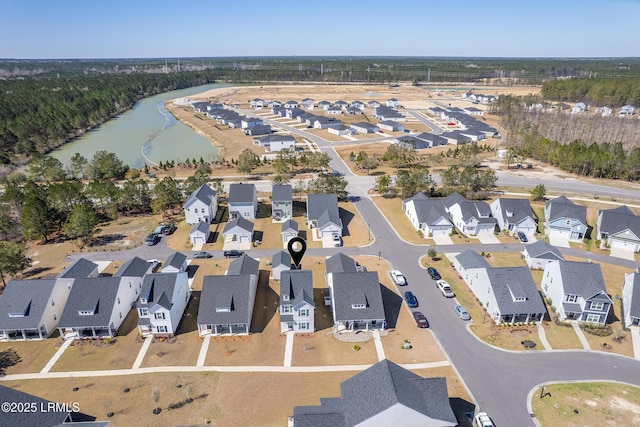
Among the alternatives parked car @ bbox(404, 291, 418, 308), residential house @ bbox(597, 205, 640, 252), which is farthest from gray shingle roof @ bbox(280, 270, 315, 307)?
residential house @ bbox(597, 205, 640, 252)

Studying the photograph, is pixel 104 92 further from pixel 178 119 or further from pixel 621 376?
pixel 621 376

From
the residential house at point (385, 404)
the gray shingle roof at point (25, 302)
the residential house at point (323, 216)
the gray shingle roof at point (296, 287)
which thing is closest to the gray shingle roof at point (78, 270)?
the gray shingle roof at point (25, 302)

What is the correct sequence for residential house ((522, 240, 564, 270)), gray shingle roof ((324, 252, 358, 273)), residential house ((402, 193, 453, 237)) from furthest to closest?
residential house ((402, 193, 453, 237)), residential house ((522, 240, 564, 270)), gray shingle roof ((324, 252, 358, 273))

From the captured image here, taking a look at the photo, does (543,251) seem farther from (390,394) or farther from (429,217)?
(390,394)

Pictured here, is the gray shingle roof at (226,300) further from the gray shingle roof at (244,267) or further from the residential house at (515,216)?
the residential house at (515,216)

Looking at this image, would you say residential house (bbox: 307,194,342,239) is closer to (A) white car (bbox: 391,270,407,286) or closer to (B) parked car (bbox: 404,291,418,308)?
(A) white car (bbox: 391,270,407,286)

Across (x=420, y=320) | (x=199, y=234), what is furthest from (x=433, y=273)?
(x=199, y=234)
